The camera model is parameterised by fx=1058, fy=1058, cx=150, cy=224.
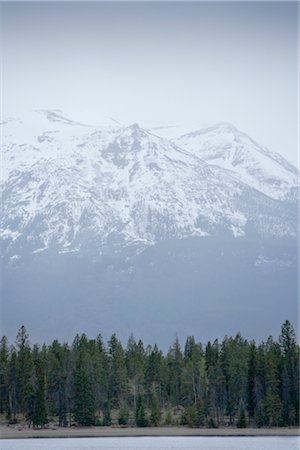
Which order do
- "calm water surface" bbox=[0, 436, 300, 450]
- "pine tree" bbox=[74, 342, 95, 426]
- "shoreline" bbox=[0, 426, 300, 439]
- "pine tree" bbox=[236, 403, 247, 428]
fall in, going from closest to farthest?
1. "calm water surface" bbox=[0, 436, 300, 450]
2. "shoreline" bbox=[0, 426, 300, 439]
3. "pine tree" bbox=[236, 403, 247, 428]
4. "pine tree" bbox=[74, 342, 95, 426]

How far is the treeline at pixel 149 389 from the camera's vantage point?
10994cm

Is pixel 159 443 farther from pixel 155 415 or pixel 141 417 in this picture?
pixel 141 417

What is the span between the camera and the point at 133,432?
4301 inches

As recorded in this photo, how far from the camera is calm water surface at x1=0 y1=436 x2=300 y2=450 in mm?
93125

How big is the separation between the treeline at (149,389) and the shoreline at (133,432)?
5.19 ft

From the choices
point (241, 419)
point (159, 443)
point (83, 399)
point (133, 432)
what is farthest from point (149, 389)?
point (159, 443)

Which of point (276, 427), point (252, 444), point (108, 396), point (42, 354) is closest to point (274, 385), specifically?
point (276, 427)

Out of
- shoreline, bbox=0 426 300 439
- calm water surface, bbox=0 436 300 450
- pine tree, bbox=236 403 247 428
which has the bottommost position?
calm water surface, bbox=0 436 300 450

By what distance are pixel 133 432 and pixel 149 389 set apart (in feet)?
55.5

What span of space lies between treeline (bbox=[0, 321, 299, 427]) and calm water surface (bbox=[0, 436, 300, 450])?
726 cm

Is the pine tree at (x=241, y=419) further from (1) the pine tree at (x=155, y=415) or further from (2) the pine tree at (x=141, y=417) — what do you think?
(2) the pine tree at (x=141, y=417)

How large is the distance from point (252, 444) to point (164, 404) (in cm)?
3244

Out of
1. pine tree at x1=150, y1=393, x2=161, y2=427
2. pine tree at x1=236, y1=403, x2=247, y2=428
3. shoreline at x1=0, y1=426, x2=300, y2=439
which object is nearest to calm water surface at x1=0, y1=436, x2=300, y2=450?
shoreline at x1=0, y1=426, x2=300, y2=439

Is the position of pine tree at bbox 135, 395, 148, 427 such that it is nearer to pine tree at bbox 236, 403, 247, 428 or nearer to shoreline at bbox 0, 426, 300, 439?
shoreline at bbox 0, 426, 300, 439
